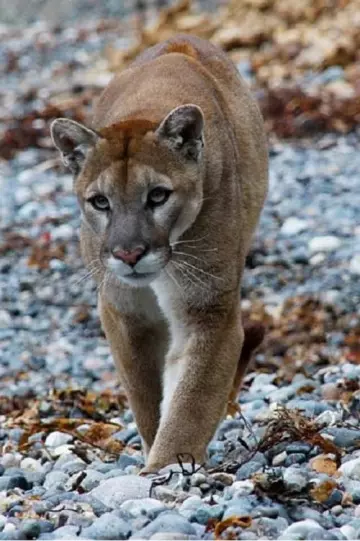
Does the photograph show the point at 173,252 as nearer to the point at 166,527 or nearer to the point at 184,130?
the point at 184,130

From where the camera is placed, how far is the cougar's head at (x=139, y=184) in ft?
20.5

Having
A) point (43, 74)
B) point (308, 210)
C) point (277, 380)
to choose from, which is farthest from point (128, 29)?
point (277, 380)

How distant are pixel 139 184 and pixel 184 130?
1.34 feet

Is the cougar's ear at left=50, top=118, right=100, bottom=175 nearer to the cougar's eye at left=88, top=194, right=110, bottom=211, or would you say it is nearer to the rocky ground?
the cougar's eye at left=88, top=194, right=110, bottom=211

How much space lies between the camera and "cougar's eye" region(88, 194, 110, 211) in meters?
6.48

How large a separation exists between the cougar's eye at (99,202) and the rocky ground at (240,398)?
117 cm

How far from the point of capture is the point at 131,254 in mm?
6160

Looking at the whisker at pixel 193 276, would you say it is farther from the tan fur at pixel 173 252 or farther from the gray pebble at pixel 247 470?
the gray pebble at pixel 247 470

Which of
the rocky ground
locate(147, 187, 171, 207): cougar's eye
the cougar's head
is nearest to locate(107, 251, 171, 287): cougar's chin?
the cougar's head

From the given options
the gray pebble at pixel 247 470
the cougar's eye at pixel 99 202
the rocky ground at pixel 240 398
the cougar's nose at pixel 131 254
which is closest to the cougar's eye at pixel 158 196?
the cougar's eye at pixel 99 202

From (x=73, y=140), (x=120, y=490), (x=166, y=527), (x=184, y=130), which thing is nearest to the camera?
(x=166, y=527)

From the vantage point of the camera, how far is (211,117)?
7.02 metres

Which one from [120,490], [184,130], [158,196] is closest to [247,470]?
[120,490]

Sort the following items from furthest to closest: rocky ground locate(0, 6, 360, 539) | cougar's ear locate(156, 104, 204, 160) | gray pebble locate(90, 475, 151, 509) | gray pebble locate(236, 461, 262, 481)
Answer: cougar's ear locate(156, 104, 204, 160)
gray pebble locate(236, 461, 262, 481)
gray pebble locate(90, 475, 151, 509)
rocky ground locate(0, 6, 360, 539)
